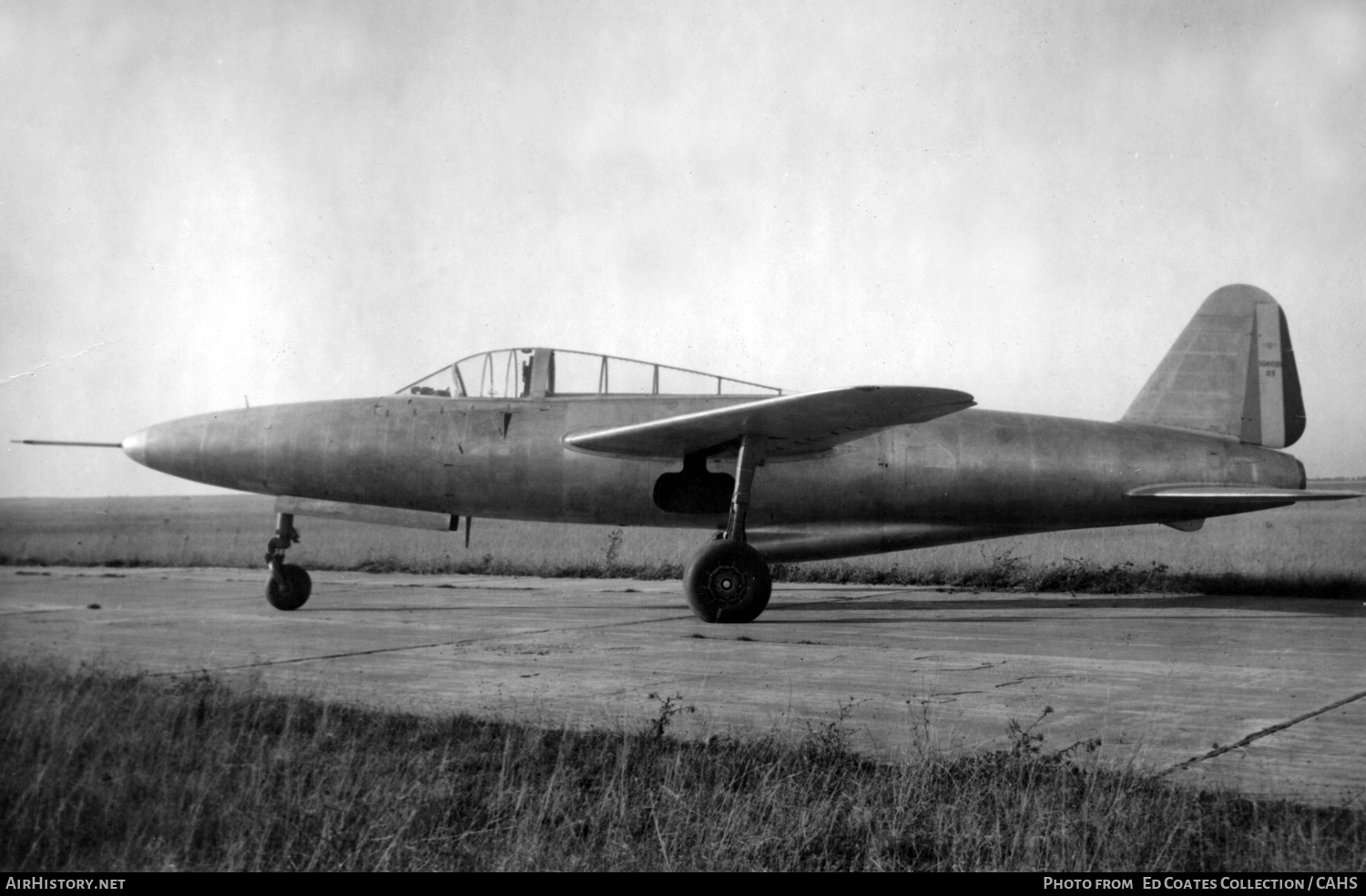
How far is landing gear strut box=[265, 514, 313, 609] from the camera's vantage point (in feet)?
40.2

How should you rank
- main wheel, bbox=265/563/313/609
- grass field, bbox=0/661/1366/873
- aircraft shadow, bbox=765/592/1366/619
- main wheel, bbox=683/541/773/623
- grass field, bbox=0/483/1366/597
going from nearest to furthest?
grass field, bbox=0/661/1366/873
main wheel, bbox=683/541/773/623
main wheel, bbox=265/563/313/609
aircraft shadow, bbox=765/592/1366/619
grass field, bbox=0/483/1366/597

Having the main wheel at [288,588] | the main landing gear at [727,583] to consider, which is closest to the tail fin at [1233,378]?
the main landing gear at [727,583]

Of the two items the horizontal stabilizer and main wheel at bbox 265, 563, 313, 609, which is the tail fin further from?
main wheel at bbox 265, 563, 313, 609

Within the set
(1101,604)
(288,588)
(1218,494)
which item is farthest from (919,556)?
(288,588)

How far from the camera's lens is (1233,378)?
1377cm

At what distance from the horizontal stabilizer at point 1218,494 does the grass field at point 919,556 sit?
0.99 m

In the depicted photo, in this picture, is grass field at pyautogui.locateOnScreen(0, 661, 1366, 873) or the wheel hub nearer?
grass field at pyautogui.locateOnScreen(0, 661, 1366, 873)

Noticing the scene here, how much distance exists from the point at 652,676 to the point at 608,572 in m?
13.1

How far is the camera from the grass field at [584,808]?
3.13 meters

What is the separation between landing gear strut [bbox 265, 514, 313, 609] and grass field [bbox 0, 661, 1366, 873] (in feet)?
25.5

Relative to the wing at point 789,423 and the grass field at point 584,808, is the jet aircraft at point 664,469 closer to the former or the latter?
the wing at point 789,423

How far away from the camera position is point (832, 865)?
10.5 feet

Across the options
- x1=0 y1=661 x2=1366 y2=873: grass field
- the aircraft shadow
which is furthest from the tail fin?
x1=0 y1=661 x2=1366 y2=873: grass field

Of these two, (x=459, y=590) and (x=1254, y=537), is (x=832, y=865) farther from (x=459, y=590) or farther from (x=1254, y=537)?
(x=1254, y=537)
